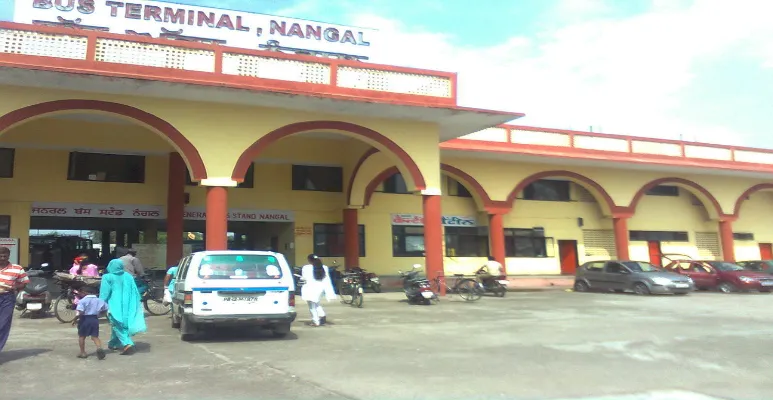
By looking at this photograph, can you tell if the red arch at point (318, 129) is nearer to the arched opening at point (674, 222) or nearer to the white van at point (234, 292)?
the white van at point (234, 292)

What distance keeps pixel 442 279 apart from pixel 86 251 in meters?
13.9

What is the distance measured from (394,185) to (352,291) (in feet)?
27.3

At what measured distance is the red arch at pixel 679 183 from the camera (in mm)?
24547

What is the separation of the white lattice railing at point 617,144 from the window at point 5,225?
15.2 metres

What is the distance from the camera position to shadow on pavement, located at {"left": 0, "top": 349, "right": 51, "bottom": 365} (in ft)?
23.0

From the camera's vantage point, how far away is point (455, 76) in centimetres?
1633

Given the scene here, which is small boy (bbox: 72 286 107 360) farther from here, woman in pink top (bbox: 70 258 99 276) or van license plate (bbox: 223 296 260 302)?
woman in pink top (bbox: 70 258 99 276)

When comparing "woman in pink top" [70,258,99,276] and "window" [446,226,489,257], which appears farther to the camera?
"window" [446,226,489,257]

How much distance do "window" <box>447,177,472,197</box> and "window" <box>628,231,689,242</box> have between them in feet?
28.0

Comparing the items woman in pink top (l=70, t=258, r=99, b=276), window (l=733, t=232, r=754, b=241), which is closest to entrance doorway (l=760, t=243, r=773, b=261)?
window (l=733, t=232, r=754, b=241)

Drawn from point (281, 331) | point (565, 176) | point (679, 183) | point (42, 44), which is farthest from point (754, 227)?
point (42, 44)

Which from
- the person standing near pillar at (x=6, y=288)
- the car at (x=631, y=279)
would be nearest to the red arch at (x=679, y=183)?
the car at (x=631, y=279)

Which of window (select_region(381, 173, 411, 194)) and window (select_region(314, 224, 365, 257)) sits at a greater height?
window (select_region(381, 173, 411, 194))

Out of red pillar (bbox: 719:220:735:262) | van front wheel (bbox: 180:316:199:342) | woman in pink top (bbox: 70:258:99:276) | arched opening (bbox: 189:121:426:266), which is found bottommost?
van front wheel (bbox: 180:316:199:342)
